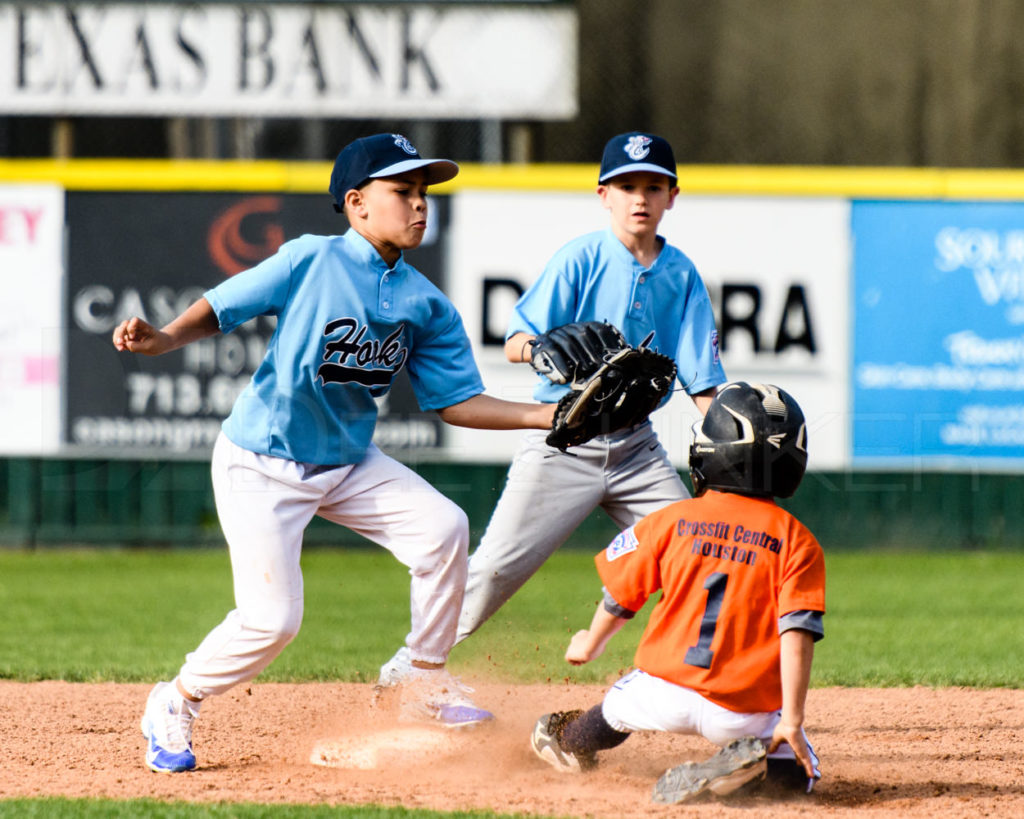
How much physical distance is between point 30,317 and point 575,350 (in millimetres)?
7275

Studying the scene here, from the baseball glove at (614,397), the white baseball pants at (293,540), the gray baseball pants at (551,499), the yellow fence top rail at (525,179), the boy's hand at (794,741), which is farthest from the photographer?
the yellow fence top rail at (525,179)

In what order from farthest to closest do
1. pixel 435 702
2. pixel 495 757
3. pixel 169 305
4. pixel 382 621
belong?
pixel 169 305
pixel 382 621
pixel 435 702
pixel 495 757

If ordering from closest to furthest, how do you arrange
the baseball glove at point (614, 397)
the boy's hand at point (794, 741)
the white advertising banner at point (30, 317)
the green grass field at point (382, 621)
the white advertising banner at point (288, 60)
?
the boy's hand at point (794, 741)
the baseball glove at point (614, 397)
the green grass field at point (382, 621)
the white advertising banner at point (30, 317)
the white advertising banner at point (288, 60)

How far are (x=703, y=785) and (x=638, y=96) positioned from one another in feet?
32.0

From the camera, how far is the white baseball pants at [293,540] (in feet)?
12.4

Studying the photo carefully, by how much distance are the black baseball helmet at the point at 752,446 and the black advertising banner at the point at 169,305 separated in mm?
6660

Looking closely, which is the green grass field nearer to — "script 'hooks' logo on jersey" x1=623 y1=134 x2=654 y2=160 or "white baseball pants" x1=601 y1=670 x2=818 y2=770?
"white baseball pants" x1=601 y1=670 x2=818 y2=770

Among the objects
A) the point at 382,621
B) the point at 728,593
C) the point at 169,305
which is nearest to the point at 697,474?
the point at 728,593

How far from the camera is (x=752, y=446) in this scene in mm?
3455

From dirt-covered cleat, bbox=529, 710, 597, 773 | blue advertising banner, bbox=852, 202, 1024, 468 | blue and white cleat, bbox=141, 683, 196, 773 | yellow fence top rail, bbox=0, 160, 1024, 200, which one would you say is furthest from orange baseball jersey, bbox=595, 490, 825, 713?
yellow fence top rail, bbox=0, 160, 1024, 200

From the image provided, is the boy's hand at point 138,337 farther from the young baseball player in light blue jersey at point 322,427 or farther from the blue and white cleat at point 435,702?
the blue and white cleat at point 435,702

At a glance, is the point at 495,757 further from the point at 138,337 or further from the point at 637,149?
the point at 637,149

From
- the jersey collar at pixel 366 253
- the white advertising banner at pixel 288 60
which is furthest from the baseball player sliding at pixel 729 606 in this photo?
the white advertising banner at pixel 288 60

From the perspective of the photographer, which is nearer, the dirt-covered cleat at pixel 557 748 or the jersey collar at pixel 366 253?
the dirt-covered cleat at pixel 557 748
